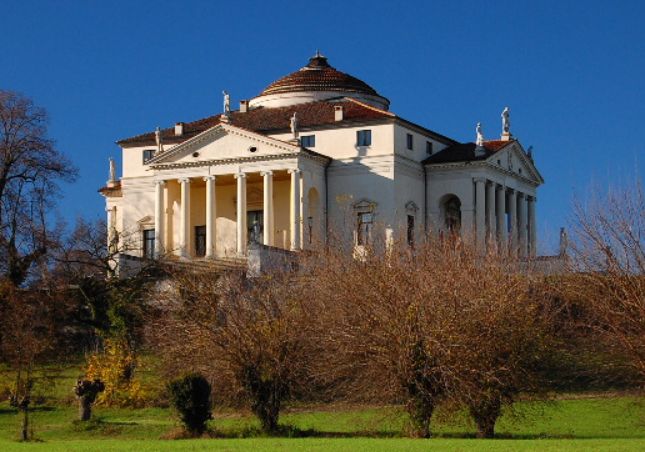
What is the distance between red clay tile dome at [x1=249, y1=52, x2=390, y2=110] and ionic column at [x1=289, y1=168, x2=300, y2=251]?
36.2ft

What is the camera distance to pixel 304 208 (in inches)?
2928

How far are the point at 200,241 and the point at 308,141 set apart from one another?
896 centimetres

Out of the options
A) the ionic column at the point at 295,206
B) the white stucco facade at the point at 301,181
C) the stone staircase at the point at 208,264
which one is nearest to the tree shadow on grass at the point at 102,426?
the stone staircase at the point at 208,264

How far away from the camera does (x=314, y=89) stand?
8450 centimetres

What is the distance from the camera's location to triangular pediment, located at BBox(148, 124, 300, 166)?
74938 mm

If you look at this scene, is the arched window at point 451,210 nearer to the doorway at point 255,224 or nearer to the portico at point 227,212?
the portico at point 227,212

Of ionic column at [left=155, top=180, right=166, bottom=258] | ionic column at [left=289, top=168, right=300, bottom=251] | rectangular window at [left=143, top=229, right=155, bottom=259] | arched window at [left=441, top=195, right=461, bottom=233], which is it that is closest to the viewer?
ionic column at [left=289, top=168, right=300, bottom=251]

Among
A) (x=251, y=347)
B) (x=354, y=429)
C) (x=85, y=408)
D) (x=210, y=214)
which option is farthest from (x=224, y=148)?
(x=354, y=429)

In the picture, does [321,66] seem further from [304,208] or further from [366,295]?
[366,295]

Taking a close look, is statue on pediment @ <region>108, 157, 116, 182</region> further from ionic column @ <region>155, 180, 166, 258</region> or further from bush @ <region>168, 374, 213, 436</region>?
bush @ <region>168, 374, 213, 436</region>

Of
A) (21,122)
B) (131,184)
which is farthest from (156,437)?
(131,184)

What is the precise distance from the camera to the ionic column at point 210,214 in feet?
250

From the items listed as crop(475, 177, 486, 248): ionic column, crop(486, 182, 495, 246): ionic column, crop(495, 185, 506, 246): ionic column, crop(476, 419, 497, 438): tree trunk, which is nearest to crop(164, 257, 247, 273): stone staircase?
crop(475, 177, 486, 248): ionic column

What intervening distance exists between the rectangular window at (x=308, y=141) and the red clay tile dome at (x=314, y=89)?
6.37 meters
